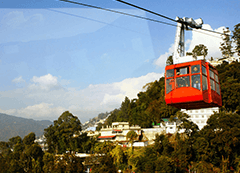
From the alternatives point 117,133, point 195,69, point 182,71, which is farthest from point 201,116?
point 195,69

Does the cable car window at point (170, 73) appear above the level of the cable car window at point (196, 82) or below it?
above

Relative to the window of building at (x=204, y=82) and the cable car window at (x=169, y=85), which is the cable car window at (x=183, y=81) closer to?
the cable car window at (x=169, y=85)

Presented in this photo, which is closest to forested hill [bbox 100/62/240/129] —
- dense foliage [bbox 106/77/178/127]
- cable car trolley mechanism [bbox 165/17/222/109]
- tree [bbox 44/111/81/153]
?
dense foliage [bbox 106/77/178/127]

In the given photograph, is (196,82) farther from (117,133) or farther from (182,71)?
(117,133)

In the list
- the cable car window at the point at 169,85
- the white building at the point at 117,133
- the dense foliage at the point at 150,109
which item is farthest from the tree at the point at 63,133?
the cable car window at the point at 169,85

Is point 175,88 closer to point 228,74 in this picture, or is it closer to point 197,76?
point 197,76

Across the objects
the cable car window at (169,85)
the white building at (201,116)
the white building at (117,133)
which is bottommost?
the white building at (117,133)

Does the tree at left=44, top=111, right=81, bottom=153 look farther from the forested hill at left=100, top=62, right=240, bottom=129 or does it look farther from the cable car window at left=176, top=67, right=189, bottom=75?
the cable car window at left=176, top=67, right=189, bottom=75

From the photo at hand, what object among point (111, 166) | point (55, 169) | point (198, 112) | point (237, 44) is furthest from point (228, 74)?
point (55, 169)
